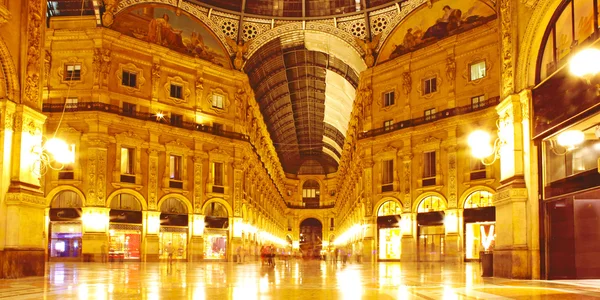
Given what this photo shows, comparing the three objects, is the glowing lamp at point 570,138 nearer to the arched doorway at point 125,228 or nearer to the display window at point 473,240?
the display window at point 473,240

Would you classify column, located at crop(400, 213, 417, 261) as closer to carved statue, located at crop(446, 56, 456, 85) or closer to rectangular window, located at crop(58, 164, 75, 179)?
carved statue, located at crop(446, 56, 456, 85)

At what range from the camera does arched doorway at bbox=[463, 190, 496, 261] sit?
1679 inches

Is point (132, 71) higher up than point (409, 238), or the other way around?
point (132, 71)

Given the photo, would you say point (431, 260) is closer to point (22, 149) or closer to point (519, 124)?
point (519, 124)

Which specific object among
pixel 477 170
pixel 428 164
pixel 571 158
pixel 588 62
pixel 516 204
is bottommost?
pixel 516 204

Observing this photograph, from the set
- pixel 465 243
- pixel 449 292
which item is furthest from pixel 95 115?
pixel 449 292

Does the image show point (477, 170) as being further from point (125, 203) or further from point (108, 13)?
point (108, 13)

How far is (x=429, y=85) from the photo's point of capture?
160 ft

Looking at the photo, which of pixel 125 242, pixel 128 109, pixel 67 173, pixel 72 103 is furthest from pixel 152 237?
pixel 72 103

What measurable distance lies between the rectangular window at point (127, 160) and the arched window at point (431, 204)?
23480mm

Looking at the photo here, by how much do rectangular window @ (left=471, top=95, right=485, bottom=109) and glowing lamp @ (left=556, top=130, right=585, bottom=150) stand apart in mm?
26990

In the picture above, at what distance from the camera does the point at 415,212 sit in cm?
4856

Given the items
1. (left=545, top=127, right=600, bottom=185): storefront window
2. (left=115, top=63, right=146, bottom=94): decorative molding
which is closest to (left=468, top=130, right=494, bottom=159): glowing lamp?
(left=545, top=127, right=600, bottom=185): storefront window

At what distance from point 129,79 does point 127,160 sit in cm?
661
